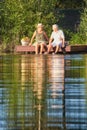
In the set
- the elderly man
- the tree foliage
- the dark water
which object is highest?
the tree foliage

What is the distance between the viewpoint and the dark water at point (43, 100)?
22.9ft

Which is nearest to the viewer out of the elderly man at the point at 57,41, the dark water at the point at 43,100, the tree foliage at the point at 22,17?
the dark water at the point at 43,100

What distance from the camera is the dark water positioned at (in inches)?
275

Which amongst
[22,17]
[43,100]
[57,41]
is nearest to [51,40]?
[57,41]

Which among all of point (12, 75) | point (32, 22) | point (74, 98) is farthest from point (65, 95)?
point (32, 22)

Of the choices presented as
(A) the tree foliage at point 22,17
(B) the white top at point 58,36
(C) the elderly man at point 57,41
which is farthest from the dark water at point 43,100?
(A) the tree foliage at point 22,17

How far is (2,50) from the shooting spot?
1174 inches

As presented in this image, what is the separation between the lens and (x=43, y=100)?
897 cm

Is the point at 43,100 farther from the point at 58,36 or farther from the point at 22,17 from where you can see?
the point at 22,17

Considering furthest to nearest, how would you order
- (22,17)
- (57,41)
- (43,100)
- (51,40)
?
(22,17), (51,40), (57,41), (43,100)

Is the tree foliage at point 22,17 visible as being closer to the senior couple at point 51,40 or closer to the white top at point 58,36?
the senior couple at point 51,40

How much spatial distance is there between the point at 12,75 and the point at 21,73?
0.66 meters

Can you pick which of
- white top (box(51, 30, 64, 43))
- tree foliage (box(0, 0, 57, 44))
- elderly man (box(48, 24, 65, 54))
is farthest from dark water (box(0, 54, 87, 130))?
tree foliage (box(0, 0, 57, 44))

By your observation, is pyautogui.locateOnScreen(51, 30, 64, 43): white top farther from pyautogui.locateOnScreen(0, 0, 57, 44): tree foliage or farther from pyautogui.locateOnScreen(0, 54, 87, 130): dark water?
pyautogui.locateOnScreen(0, 54, 87, 130): dark water
